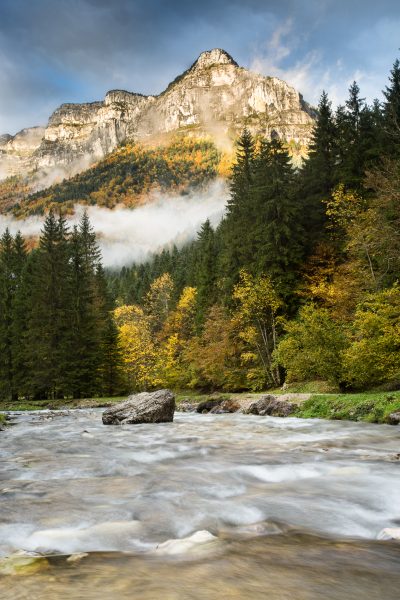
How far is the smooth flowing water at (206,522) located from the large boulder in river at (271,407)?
27.8 feet

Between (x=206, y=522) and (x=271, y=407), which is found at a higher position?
(x=206, y=522)

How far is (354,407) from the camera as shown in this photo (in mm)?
14297

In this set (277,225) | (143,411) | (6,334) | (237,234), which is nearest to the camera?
(143,411)

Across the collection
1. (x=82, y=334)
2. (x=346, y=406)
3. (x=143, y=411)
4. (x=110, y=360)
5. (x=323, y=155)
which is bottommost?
(x=346, y=406)

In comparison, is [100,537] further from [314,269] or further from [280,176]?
[280,176]

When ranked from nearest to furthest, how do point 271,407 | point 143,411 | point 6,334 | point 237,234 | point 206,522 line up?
point 206,522 → point 143,411 → point 271,407 → point 237,234 → point 6,334

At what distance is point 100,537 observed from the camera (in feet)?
12.0

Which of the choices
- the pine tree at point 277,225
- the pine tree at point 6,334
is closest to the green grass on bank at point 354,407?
the pine tree at point 277,225

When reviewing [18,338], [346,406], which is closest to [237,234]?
[18,338]

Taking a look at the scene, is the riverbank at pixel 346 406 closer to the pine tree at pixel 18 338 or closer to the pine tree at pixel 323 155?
the pine tree at pixel 323 155

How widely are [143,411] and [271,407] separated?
5.82m

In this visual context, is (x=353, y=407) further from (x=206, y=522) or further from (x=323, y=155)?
(x=323, y=155)

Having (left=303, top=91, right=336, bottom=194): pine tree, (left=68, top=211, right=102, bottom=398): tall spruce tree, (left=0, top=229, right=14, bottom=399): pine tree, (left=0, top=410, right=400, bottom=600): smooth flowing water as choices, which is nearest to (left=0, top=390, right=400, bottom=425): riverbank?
(left=0, top=410, right=400, bottom=600): smooth flowing water

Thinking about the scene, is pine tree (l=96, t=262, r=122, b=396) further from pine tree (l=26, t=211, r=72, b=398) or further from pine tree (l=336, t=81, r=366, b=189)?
pine tree (l=336, t=81, r=366, b=189)
